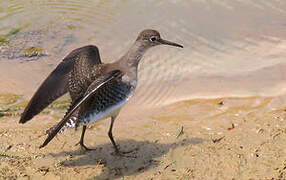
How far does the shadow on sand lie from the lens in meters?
5.42

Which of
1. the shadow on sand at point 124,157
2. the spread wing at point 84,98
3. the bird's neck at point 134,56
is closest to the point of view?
the spread wing at point 84,98

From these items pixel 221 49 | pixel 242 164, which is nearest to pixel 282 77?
pixel 221 49

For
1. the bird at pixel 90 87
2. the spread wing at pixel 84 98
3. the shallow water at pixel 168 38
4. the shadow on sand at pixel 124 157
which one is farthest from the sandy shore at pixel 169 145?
the spread wing at pixel 84 98

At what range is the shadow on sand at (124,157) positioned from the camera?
5418 millimetres

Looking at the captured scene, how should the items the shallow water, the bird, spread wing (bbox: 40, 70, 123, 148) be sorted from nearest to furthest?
spread wing (bbox: 40, 70, 123, 148)
the bird
the shallow water

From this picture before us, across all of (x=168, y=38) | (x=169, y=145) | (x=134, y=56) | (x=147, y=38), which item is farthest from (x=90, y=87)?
(x=168, y=38)

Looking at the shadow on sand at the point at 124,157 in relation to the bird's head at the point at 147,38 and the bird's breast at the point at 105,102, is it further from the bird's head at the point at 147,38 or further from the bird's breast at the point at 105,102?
the bird's head at the point at 147,38

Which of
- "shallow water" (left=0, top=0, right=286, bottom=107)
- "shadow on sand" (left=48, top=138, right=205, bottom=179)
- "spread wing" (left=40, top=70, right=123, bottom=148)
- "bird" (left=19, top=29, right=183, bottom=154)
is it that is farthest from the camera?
"shallow water" (left=0, top=0, right=286, bottom=107)

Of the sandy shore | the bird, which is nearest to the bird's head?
the bird

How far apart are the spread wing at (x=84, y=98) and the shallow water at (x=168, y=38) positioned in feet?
6.26

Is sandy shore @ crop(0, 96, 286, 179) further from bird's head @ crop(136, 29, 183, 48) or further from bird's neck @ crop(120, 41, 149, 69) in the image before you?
bird's head @ crop(136, 29, 183, 48)

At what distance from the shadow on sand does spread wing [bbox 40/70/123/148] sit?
2.88 ft

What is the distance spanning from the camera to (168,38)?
8633mm

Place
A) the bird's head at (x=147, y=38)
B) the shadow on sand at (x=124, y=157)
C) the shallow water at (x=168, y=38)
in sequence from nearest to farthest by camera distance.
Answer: the shadow on sand at (x=124, y=157) → the bird's head at (x=147, y=38) → the shallow water at (x=168, y=38)
